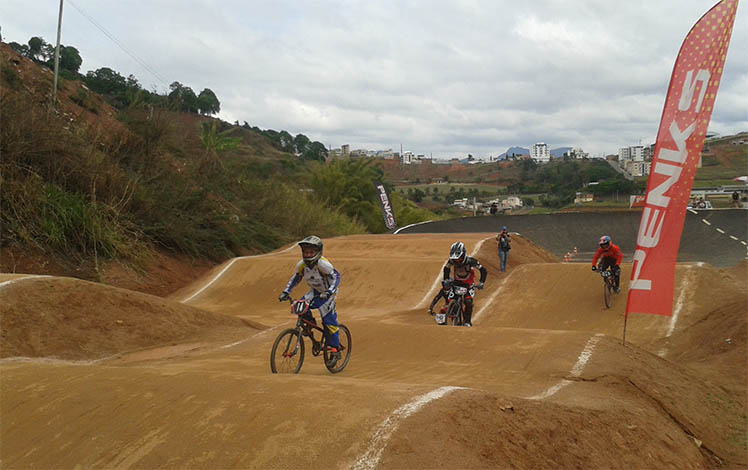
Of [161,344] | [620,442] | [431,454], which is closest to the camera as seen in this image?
[431,454]

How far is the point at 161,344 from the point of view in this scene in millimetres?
12758

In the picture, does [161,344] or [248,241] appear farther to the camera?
[248,241]

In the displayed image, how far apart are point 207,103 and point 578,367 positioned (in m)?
117

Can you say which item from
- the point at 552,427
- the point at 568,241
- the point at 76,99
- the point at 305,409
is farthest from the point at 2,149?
the point at 568,241

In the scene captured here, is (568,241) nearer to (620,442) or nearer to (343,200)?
(343,200)

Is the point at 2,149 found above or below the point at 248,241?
above

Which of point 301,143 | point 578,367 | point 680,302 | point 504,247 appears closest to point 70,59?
point 504,247

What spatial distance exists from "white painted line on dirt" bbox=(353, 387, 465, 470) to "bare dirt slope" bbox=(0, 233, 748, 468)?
2 centimetres

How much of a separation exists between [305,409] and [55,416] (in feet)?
8.63

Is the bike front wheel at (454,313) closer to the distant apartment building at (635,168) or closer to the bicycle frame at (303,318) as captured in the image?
the bicycle frame at (303,318)

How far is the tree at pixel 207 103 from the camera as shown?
380 feet

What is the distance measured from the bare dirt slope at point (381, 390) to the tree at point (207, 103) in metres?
106

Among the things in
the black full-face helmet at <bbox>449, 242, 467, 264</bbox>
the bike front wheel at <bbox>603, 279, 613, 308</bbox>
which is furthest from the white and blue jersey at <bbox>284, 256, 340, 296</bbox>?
the bike front wheel at <bbox>603, 279, 613, 308</bbox>

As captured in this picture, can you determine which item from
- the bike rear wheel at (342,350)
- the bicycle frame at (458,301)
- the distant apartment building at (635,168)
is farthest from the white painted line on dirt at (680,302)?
the distant apartment building at (635,168)
